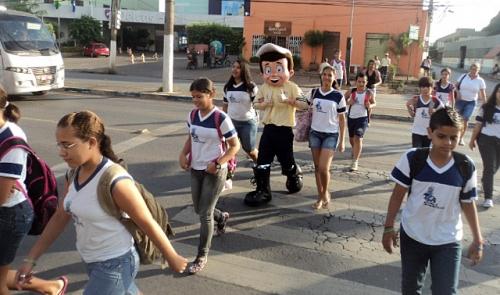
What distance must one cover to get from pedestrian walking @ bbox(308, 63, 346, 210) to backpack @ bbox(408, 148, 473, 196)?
2814mm

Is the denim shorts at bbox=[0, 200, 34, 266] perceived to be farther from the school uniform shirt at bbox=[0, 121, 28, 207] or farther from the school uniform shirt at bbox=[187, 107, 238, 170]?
the school uniform shirt at bbox=[187, 107, 238, 170]

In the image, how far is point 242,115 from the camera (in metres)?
6.80

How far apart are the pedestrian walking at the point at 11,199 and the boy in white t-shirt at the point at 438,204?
7.79ft

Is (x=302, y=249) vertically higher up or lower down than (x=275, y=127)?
lower down

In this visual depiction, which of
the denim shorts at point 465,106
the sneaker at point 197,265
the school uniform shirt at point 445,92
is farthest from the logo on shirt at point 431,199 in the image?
the denim shorts at point 465,106

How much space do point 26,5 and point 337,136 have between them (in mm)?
57574

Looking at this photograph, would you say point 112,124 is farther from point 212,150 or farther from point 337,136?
point 212,150

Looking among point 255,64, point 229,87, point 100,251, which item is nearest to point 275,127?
point 229,87

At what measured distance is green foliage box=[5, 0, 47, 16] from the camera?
5320cm

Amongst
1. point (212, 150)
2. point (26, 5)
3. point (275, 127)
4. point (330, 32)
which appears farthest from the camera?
point (26, 5)

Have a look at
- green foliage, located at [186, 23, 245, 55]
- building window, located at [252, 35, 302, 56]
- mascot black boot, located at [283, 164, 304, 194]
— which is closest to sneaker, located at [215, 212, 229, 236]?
mascot black boot, located at [283, 164, 304, 194]

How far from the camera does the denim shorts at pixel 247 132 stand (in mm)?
6863

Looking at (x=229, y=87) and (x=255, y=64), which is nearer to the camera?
(x=229, y=87)

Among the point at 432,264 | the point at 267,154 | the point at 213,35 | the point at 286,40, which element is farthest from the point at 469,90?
the point at 213,35
